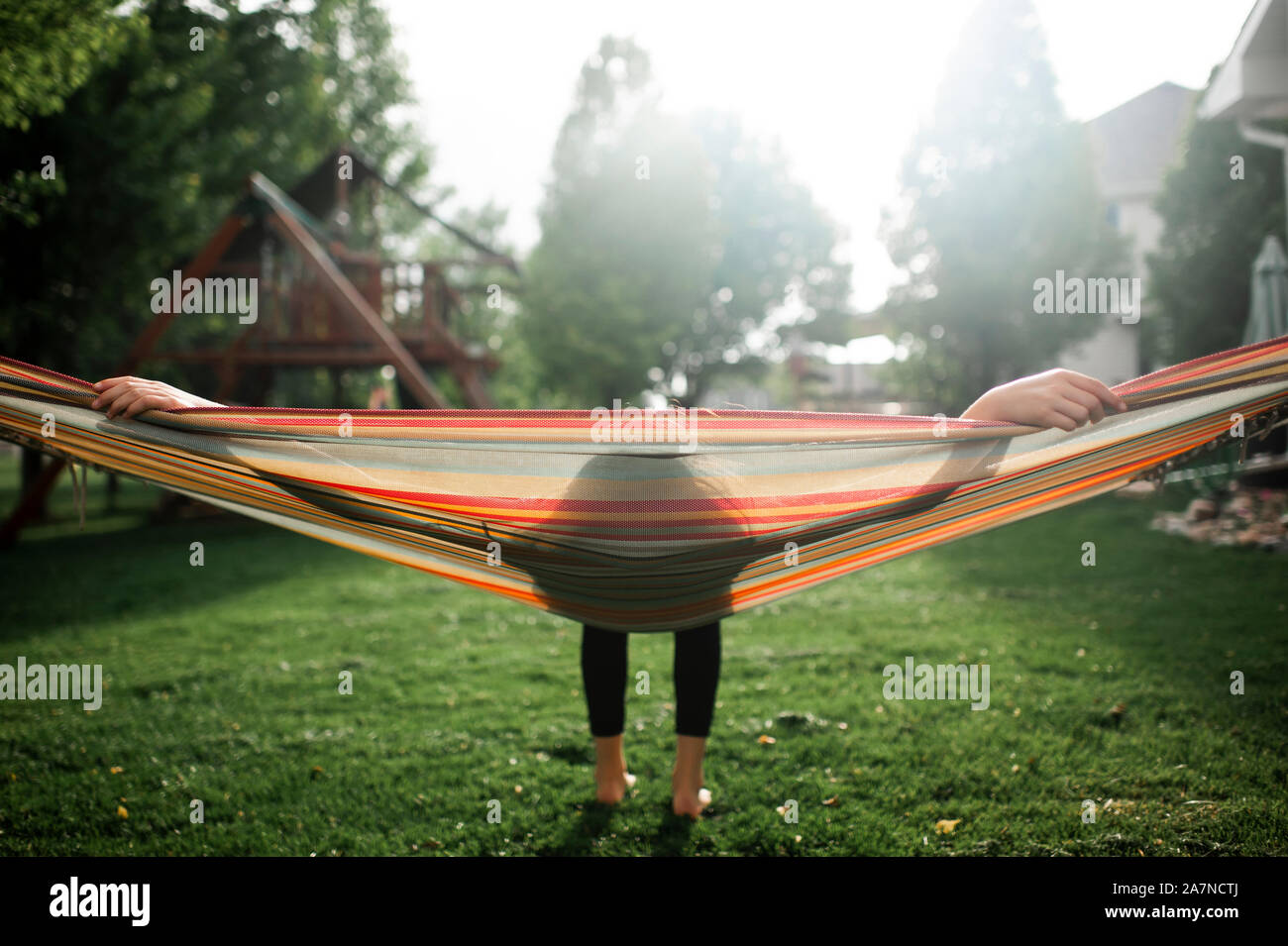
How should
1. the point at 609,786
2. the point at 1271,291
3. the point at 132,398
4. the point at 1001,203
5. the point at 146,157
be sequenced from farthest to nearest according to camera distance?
1. the point at 1001,203
2. the point at 146,157
3. the point at 1271,291
4. the point at 609,786
5. the point at 132,398

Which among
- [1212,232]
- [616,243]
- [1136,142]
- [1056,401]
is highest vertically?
[1136,142]

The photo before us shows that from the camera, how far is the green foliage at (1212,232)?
8648mm

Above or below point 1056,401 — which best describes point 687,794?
below

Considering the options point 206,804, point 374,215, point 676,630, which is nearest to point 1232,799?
point 676,630

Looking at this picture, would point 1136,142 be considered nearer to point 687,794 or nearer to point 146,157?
point 146,157

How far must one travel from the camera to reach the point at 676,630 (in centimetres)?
190

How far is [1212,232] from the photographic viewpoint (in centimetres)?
915

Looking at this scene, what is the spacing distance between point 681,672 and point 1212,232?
10.7m

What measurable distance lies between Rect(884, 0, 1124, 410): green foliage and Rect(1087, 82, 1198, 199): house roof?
335 centimetres

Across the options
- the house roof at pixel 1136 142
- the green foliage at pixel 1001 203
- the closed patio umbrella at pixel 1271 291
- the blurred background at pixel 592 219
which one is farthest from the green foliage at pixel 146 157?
the house roof at pixel 1136 142

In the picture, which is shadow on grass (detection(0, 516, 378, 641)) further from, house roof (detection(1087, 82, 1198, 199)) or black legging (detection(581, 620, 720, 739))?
house roof (detection(1087, 82, 1198, 199))

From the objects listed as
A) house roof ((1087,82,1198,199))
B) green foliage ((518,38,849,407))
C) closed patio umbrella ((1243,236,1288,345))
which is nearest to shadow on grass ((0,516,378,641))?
closed patio umbrella ((1243,236,1288,345))

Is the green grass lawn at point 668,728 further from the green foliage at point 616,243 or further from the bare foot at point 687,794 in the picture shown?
the green foliage at point 616,243

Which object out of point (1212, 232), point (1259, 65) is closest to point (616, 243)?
point (1212, 232)
